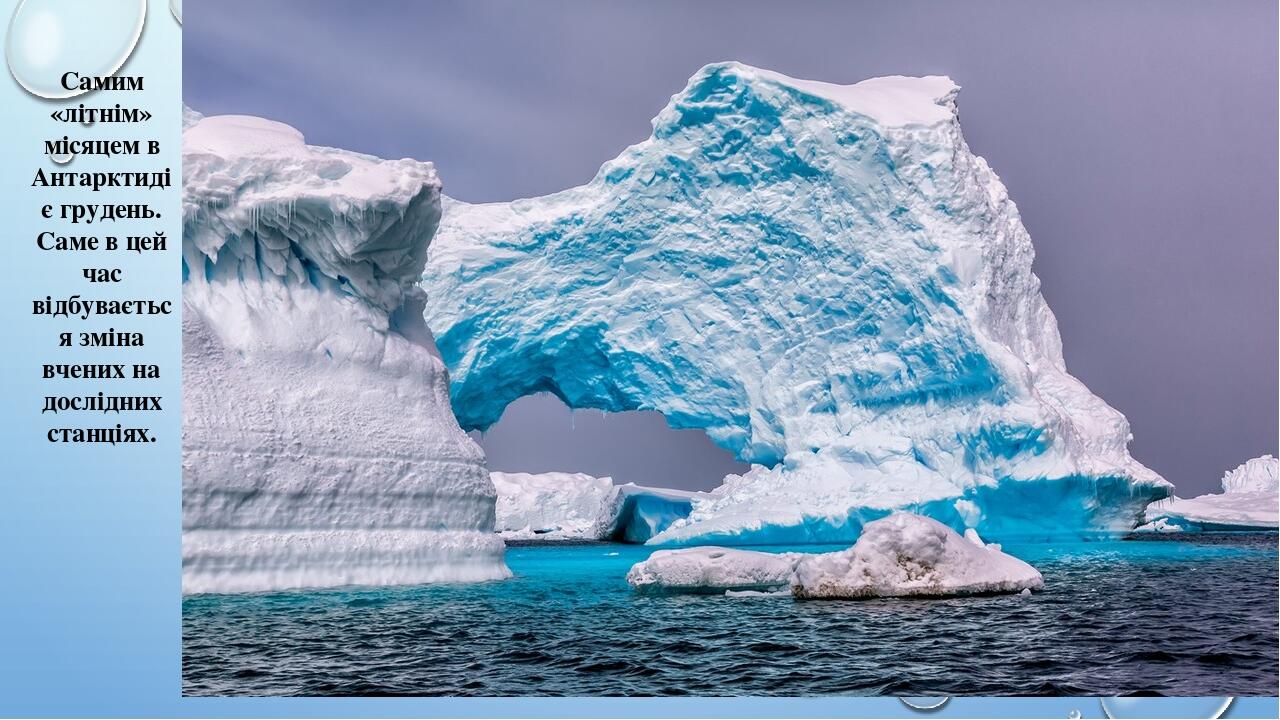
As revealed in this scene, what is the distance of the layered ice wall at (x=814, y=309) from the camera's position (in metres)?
20.6

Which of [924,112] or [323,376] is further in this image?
[924,112]

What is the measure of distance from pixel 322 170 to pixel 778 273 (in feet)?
38.6

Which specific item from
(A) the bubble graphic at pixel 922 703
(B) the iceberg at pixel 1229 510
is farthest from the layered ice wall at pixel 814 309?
(A) the bubble graphic at pixel 922 703

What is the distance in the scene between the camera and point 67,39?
235 inches

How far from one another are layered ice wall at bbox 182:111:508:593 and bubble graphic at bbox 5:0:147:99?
4.64 metres

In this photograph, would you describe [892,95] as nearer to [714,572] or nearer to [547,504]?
[714,572]

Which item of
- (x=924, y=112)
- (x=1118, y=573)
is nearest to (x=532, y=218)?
(x=924, y=112)

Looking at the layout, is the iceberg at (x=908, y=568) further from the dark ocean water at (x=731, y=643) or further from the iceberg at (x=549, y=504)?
the iceberg at (x=549, y=504)

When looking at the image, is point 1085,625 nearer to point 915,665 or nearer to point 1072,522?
point 915,665

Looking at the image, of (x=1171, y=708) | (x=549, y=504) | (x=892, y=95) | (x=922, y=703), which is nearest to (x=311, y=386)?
(x=922, y=703)

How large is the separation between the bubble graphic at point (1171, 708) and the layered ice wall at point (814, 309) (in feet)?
47.9

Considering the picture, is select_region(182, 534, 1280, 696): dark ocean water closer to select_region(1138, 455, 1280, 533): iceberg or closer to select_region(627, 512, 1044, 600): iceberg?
select_region(627, 512, 1044, 600): iceberg

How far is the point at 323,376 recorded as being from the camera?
11508 millimetres

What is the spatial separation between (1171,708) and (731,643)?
8.54 ft
